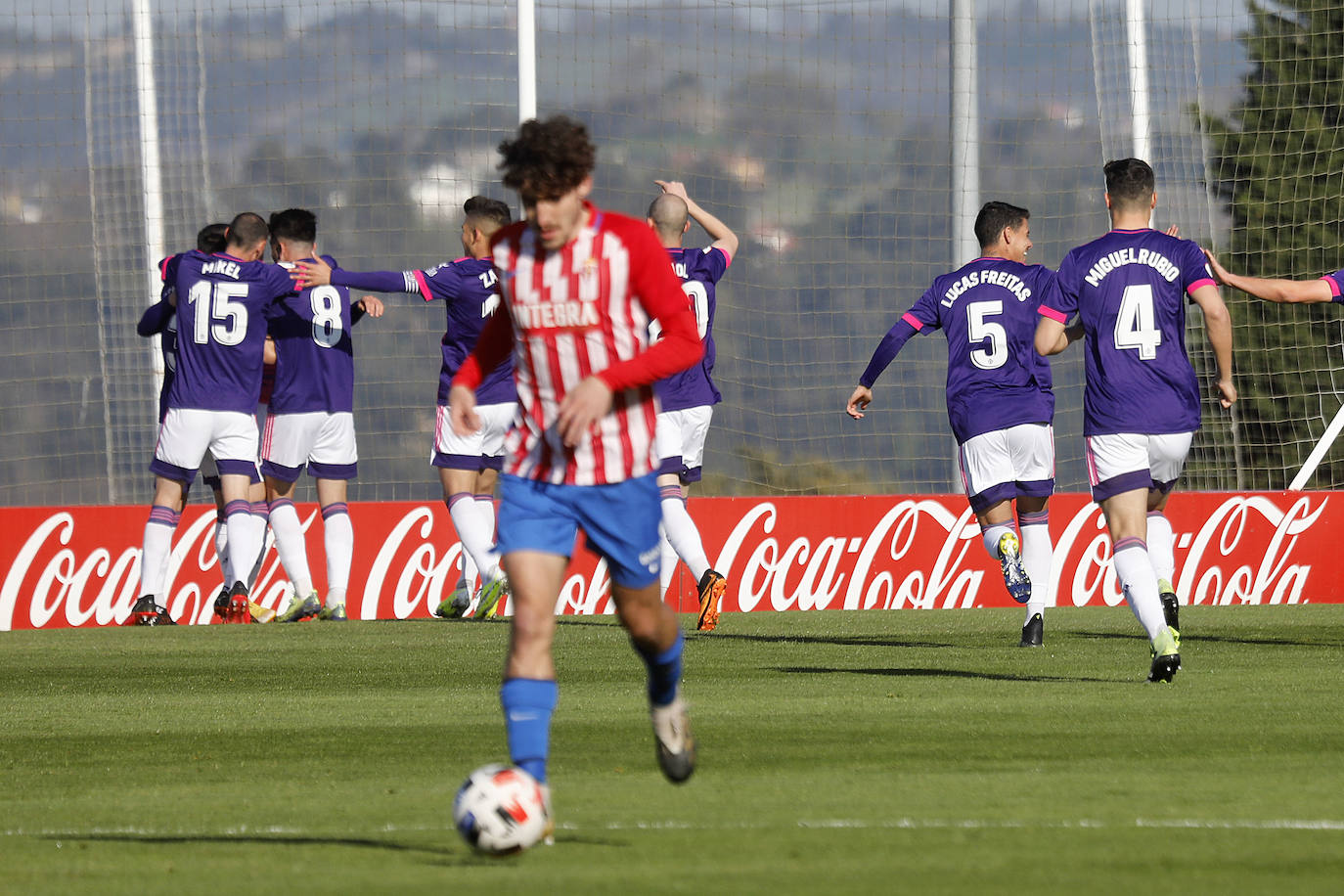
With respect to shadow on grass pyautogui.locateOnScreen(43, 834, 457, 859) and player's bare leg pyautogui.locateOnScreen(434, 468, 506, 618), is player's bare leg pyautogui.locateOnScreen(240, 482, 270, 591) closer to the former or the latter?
player's bare leg pyautogui.locateOnScreen(434, 468, 506, 618)

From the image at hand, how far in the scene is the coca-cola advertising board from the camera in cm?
1363

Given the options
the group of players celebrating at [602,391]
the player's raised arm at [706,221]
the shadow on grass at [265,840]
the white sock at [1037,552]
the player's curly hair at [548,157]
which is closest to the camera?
the shadow on grass at [265,840]

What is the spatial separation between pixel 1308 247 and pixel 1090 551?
512cm

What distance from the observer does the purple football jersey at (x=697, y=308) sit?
11.2 meters

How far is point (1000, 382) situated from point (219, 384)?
17.6ft

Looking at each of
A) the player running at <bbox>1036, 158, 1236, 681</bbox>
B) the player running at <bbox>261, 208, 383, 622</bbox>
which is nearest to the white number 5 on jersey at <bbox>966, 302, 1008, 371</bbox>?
the player running at <bbox>1036, 158, 1236, 681</bbox>

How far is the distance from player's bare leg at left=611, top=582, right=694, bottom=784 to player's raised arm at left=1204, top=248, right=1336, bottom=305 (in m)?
3.95

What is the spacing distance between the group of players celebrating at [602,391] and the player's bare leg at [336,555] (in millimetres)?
16

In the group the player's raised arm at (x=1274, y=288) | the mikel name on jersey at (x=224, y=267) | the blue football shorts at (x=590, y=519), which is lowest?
the blue football shorts at (x=590, y=519)

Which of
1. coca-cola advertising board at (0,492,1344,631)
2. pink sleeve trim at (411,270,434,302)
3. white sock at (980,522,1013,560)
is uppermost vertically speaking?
pink sleeve trim at (411,270,434,302)

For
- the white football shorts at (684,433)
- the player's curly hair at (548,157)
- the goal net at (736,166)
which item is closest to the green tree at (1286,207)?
the goal net at (736,166)

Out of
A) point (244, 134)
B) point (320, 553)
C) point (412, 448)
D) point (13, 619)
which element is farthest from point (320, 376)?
point (244, 134)

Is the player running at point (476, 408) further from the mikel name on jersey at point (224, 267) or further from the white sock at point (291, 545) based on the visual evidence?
the mikel name on jersey at point (224, 267)

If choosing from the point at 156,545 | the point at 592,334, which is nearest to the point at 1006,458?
the point at 156,545
